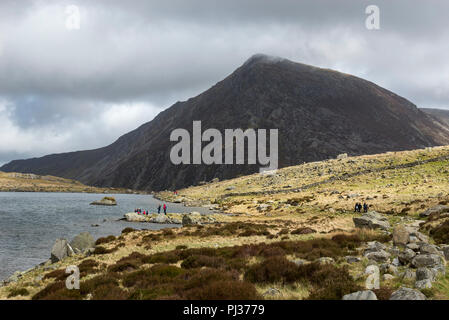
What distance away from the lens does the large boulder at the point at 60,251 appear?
25391 millimetres

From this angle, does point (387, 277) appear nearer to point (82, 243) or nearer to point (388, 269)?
point (388, 269)

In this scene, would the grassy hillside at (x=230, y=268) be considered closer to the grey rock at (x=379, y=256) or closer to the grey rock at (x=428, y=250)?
the grey rock at (x=379, y=256)

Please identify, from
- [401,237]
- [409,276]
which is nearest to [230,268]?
[409,276]

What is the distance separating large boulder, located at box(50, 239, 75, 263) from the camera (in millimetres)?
25391

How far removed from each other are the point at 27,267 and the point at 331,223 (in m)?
30.9

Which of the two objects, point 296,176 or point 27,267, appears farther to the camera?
point 296,176

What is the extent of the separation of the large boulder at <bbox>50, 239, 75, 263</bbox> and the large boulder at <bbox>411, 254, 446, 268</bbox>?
979 inches

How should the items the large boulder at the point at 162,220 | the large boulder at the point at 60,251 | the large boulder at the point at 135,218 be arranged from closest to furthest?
the large boulder at the point at 60,251 → the large boulder at the point at 162,220 → the large boulder at the point at 135,218

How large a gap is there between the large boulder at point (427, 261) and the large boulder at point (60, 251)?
979 inches

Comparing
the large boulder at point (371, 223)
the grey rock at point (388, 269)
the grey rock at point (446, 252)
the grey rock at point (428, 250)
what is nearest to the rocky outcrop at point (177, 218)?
the large boulder at point (371, 223)

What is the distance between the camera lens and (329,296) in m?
10.0

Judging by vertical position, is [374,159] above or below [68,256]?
above
